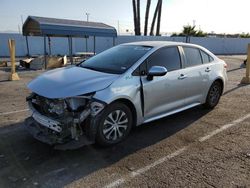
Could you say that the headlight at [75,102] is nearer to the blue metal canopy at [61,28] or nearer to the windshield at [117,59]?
the windshield at [117,59]

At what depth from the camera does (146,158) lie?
3.94 meters

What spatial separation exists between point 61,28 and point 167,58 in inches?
515

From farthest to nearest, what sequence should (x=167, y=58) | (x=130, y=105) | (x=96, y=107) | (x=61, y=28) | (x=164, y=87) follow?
(x=61, y=28) → (x=167, y=58) → (x=164, y=87) → (x=130, y=105) → (x=96, y=107)

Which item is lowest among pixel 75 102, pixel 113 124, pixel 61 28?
pixel 113 124

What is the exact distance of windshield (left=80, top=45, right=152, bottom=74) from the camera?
15.1 ft

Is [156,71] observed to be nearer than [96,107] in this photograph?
No

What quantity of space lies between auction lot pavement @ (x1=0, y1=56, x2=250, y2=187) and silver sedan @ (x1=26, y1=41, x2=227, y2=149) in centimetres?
28

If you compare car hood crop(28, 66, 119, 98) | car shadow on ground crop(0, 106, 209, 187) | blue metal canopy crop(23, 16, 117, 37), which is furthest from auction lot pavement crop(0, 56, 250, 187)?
blue metal canopy crop(23, 16, 117, 37)

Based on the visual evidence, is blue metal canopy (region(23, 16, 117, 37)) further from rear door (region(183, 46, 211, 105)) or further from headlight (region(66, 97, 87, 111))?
headlight (region(66, 97, 87, 111))

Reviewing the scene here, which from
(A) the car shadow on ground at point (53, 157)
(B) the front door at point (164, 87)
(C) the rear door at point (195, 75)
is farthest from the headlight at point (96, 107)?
(C) the rear door at point (195, 75)

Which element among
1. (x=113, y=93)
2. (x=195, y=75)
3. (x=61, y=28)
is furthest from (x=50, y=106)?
(x=61, y=28)

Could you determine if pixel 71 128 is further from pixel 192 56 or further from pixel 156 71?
pixel 192 56

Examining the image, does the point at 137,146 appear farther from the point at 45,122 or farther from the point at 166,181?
the point at 45,122

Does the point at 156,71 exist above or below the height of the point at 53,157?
above
